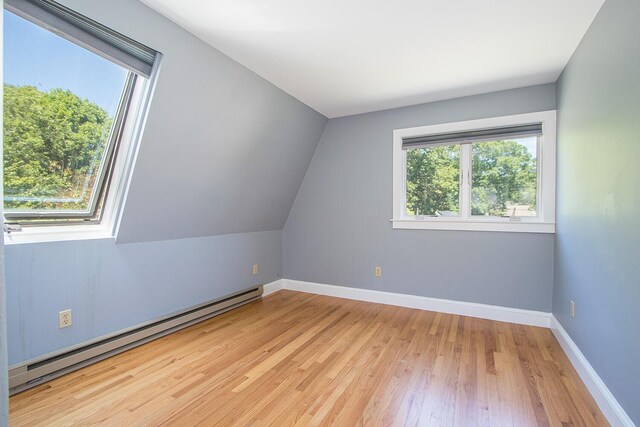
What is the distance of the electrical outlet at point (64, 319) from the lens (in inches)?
79.6

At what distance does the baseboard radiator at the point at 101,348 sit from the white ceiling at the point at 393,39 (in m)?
2.27

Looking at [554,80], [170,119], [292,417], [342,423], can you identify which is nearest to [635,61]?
[554,80]

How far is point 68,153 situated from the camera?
1998 mm

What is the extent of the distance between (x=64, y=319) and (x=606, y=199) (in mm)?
3438

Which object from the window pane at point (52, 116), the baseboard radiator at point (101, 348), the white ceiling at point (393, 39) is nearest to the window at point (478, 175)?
the white ceiling at point (393, 39)

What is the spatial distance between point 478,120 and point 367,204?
57.7 inches

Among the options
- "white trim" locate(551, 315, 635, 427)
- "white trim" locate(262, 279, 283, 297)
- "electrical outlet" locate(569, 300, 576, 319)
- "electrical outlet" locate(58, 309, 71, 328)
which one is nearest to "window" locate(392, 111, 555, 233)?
"electrical outlet" locate(569, 300, 576, 319)

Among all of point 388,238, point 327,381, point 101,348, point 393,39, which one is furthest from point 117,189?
point 388,238

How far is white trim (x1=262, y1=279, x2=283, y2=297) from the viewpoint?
3.95 m

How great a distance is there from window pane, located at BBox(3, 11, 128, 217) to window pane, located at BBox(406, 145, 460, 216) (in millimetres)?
2878

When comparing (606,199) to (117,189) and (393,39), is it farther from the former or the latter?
(117,189)

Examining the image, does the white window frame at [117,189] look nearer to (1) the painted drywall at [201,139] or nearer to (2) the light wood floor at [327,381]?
(1) the painted drywall at [201,139]

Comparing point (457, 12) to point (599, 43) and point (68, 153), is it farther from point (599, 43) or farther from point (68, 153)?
point (68, 153)

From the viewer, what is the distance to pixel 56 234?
2.06m
